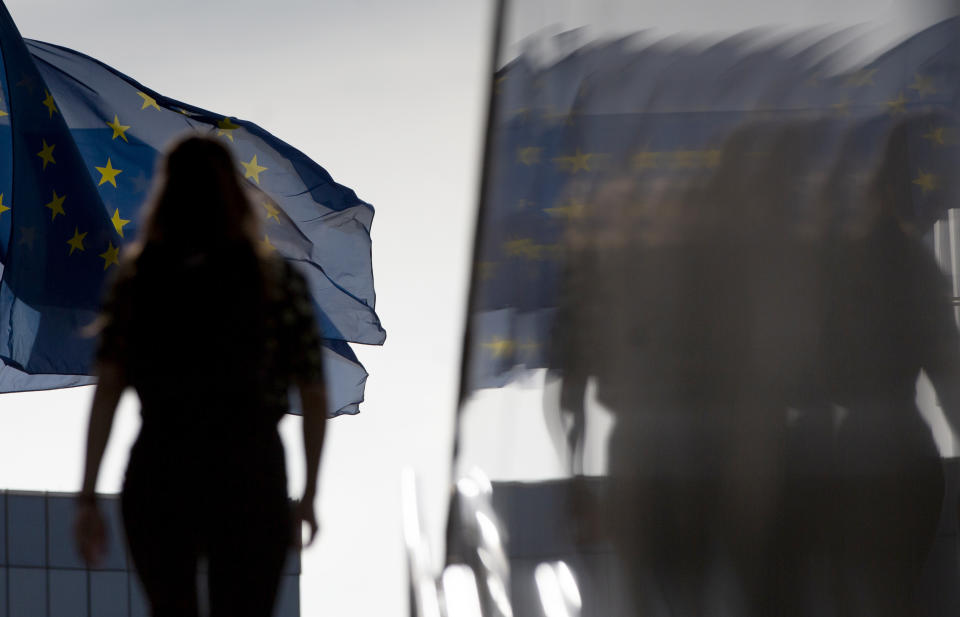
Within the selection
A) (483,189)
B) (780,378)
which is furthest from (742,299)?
(483,189)

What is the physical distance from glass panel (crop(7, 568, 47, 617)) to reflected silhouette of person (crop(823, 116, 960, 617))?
27.8 m

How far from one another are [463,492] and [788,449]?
6.70 ft

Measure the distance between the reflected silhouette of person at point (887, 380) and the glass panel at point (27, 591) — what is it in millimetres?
27837

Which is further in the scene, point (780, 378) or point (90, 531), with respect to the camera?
point (90, 531)

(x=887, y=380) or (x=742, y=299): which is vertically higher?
(x=742, y=299)

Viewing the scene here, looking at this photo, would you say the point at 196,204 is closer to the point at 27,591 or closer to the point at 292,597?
the point at 27,591

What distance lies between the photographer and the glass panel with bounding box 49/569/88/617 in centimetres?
2841

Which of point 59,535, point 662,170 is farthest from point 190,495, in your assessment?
point 59,535

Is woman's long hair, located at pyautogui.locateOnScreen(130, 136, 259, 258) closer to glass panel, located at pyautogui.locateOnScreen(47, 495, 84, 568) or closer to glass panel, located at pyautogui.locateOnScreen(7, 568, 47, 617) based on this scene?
glass panel, located at pyautogui.locateOnScreen(47, 495, 84, 568)

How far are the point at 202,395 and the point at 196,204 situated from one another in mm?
449

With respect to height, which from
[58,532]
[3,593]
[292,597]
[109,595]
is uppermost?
[58,532]

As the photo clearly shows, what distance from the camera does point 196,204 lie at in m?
3.30

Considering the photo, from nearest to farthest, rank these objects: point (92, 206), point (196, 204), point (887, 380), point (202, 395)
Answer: point (887, 380) < point (202, 395) < point (196, 204) < point (92, 206)

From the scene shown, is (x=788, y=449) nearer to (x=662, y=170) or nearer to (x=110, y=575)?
(x=662, y=170)
